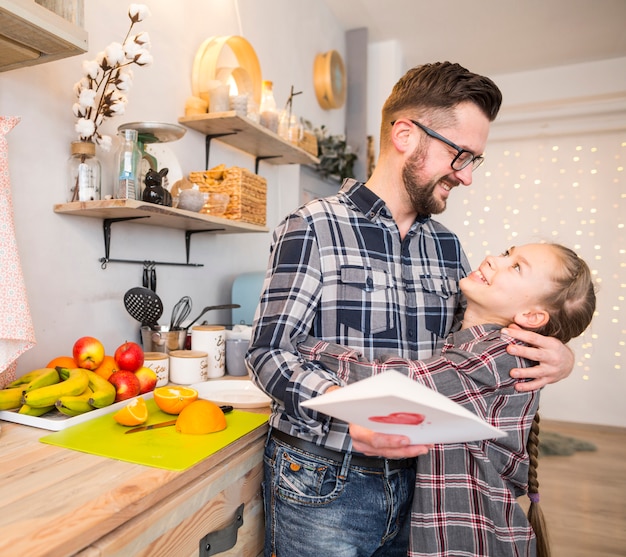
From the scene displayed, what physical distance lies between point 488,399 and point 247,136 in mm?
1536

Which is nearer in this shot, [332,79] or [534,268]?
[534,268]

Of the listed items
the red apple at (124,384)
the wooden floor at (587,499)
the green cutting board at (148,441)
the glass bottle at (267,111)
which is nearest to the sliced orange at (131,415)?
the green cutting board at (148,441)

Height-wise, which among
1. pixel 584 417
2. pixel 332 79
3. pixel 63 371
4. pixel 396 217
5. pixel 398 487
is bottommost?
pixel 584 417

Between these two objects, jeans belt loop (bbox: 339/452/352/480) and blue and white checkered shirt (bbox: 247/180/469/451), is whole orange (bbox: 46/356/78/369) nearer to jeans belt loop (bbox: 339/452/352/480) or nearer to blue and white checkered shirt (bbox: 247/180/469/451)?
blue and white checkered shirt (bbox: 247/180/469/451)

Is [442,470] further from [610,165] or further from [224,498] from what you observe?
[610,165]

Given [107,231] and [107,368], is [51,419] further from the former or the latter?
[107,231]

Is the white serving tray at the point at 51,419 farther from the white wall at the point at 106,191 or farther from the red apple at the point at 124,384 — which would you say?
the white wall at the point at 106,191

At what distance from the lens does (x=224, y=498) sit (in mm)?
1084

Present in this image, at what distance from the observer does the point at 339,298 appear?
3.61 ft

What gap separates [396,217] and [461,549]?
769 mm

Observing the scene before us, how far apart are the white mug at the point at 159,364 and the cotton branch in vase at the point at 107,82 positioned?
2.11 feet

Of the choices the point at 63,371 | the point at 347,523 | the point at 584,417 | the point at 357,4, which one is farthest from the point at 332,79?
the point at 584,417

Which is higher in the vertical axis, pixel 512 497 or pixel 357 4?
pixel 357 4

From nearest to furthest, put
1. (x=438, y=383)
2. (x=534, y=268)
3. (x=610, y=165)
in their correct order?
(x=438, y=383) → (x=534, y=268) → (x=610, y=165)
